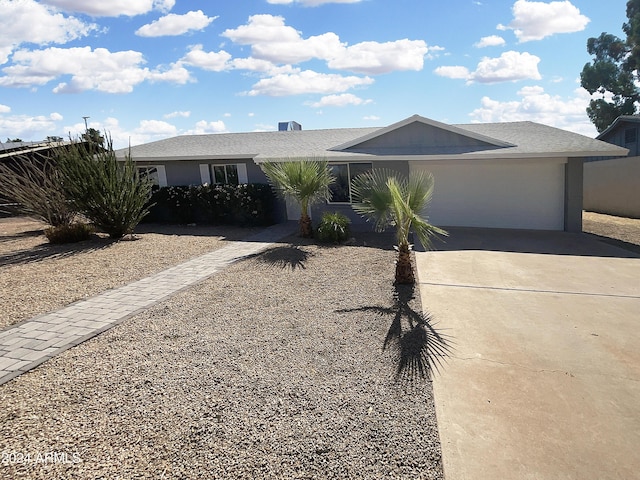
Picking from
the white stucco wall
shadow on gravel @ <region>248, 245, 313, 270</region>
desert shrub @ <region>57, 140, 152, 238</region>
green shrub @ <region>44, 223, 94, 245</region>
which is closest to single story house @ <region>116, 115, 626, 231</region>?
desert shrub @ <region>57, 140, 152, 238</region>

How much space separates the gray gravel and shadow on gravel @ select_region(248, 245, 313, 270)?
8.56 ft

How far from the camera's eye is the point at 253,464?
10.4 feet

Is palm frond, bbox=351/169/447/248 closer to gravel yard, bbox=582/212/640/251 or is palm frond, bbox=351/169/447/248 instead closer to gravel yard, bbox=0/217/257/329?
gravel yard, bbox=0/217/257/329

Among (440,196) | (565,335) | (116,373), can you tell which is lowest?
(565,335)

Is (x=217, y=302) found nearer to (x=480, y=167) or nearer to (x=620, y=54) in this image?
(x=480, y=167)

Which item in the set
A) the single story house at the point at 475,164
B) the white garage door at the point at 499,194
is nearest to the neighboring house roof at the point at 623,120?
the single story house at the point at 475,164

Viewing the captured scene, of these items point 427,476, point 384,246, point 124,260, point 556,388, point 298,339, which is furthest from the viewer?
point 384,246

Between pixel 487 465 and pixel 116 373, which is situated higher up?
pixel 116 373

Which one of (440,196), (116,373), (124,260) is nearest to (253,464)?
(116,373)

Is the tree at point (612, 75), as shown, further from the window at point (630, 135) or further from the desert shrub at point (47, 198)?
the desert shrub at point (47, 198)

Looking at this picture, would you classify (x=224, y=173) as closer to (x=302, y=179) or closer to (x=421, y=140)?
(x=302, y=179)

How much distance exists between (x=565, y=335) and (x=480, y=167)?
887cm

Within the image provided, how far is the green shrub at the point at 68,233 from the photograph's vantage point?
39.3ft

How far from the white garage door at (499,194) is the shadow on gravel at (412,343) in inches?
319
